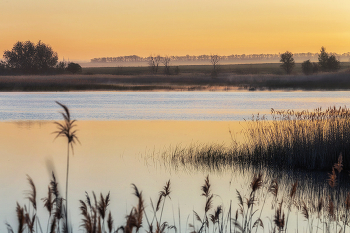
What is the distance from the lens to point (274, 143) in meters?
9.48

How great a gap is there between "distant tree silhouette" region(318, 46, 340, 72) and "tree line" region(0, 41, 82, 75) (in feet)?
151

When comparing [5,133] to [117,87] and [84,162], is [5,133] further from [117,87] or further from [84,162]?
[117,87]

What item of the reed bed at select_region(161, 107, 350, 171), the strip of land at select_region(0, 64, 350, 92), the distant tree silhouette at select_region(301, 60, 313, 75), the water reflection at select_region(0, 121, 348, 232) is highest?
the distant tree silhouette at select_region(301, 60, 313, 75)

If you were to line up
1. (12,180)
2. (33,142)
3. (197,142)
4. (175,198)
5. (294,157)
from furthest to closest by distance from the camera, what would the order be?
(33,142)
(197,142)
(294,157)
(12,180)
(175,198)

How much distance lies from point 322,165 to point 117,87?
128ft

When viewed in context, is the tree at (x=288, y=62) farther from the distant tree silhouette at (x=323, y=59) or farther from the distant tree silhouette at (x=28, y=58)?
the distant tree silhouette at (x=28, y=58)

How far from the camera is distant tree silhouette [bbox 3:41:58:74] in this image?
76000 mm

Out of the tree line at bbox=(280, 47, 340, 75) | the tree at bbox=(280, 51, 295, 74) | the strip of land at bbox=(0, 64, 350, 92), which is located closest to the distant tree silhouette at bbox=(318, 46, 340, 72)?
the tree line at bbox=(280, 47, 340, 75)

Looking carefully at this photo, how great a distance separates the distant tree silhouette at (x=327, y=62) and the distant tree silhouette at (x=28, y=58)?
5018 cm

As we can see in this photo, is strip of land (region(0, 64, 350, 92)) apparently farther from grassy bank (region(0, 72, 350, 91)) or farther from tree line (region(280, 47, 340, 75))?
tree line (region(280, 47, 340, 75))

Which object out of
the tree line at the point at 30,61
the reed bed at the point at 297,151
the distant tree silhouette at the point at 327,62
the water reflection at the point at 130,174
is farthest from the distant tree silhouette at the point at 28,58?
the reed bed at the point at 297,151

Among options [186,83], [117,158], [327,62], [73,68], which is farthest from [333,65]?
[117,158]

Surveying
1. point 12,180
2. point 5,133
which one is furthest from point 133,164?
point 5,133

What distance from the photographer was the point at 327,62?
3027 inches
